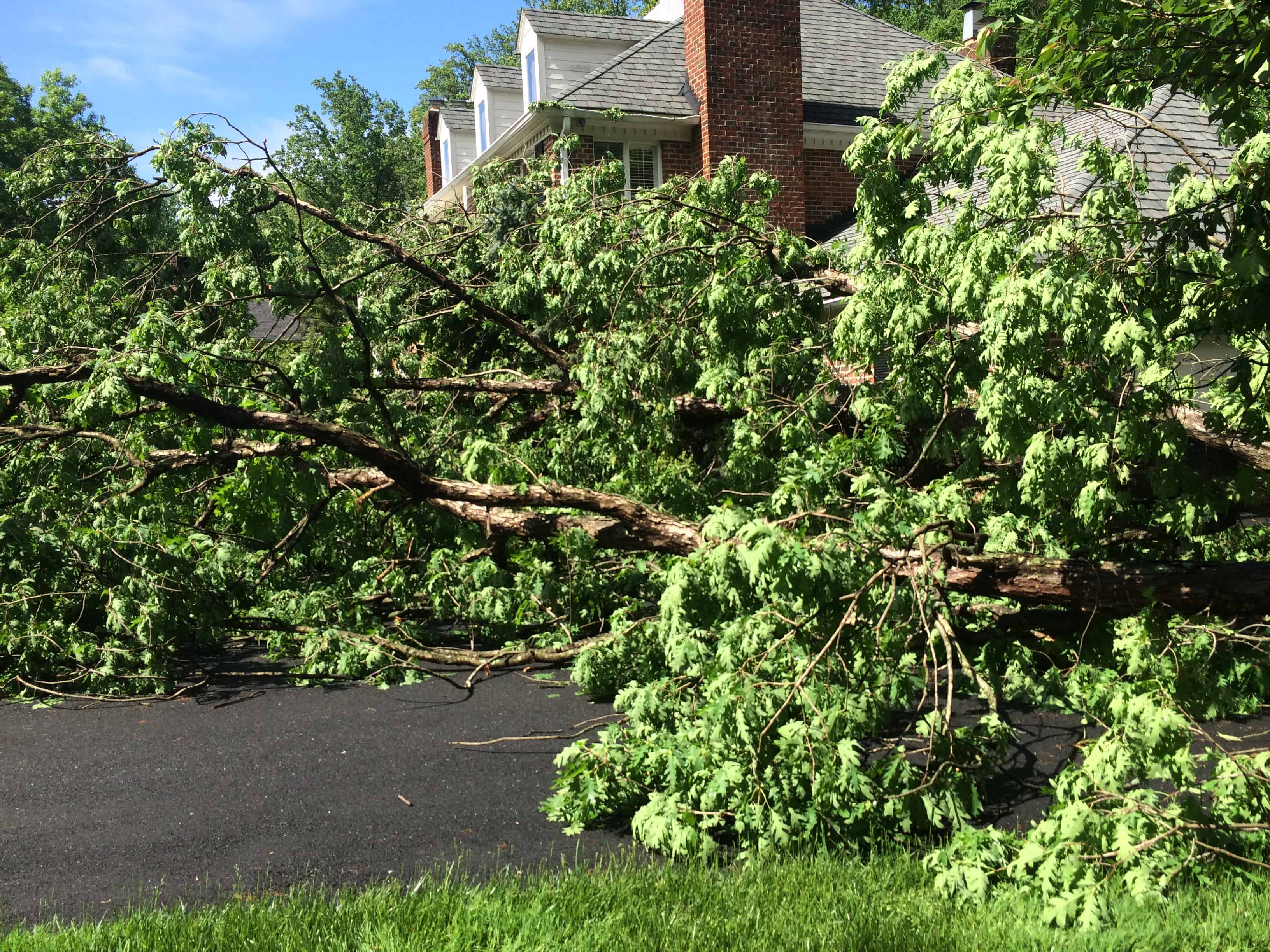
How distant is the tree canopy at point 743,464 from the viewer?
4297mm

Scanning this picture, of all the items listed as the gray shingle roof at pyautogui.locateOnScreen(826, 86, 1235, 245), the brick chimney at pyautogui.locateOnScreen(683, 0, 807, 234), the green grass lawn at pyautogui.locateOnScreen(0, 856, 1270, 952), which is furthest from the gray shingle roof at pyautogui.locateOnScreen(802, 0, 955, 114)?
the green grass lawn at pyautogui.locateOnScreen(0, 856, 1270, 952)

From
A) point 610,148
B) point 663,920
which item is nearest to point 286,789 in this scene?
point 663,920

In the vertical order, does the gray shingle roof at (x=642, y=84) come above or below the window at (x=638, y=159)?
above

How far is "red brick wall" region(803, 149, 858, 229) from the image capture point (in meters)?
18.0

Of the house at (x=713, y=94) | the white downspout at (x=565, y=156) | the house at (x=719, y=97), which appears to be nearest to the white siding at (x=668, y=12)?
the house at (x=713, y=94)

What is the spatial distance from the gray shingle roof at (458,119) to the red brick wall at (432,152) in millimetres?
832

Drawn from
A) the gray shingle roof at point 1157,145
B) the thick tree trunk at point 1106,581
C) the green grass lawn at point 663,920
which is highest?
the gray shingle roof at point 1157,145

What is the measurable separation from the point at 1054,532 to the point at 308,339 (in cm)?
547

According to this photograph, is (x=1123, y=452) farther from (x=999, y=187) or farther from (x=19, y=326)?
(x=19, y=326)

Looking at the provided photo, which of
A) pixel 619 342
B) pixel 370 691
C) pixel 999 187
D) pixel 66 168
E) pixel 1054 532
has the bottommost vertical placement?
pixel 370 691

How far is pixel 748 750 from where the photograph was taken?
4.45m

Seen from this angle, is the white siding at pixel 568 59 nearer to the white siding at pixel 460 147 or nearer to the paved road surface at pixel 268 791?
the white siding at pixel 460 147

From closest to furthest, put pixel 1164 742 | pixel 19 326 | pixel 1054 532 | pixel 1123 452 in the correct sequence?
pixel 1164 742 → pixel 1123 452 → pixel 1054 532 → pixel 19 326

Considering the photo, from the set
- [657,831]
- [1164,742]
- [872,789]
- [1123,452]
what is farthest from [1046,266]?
[657,831]
